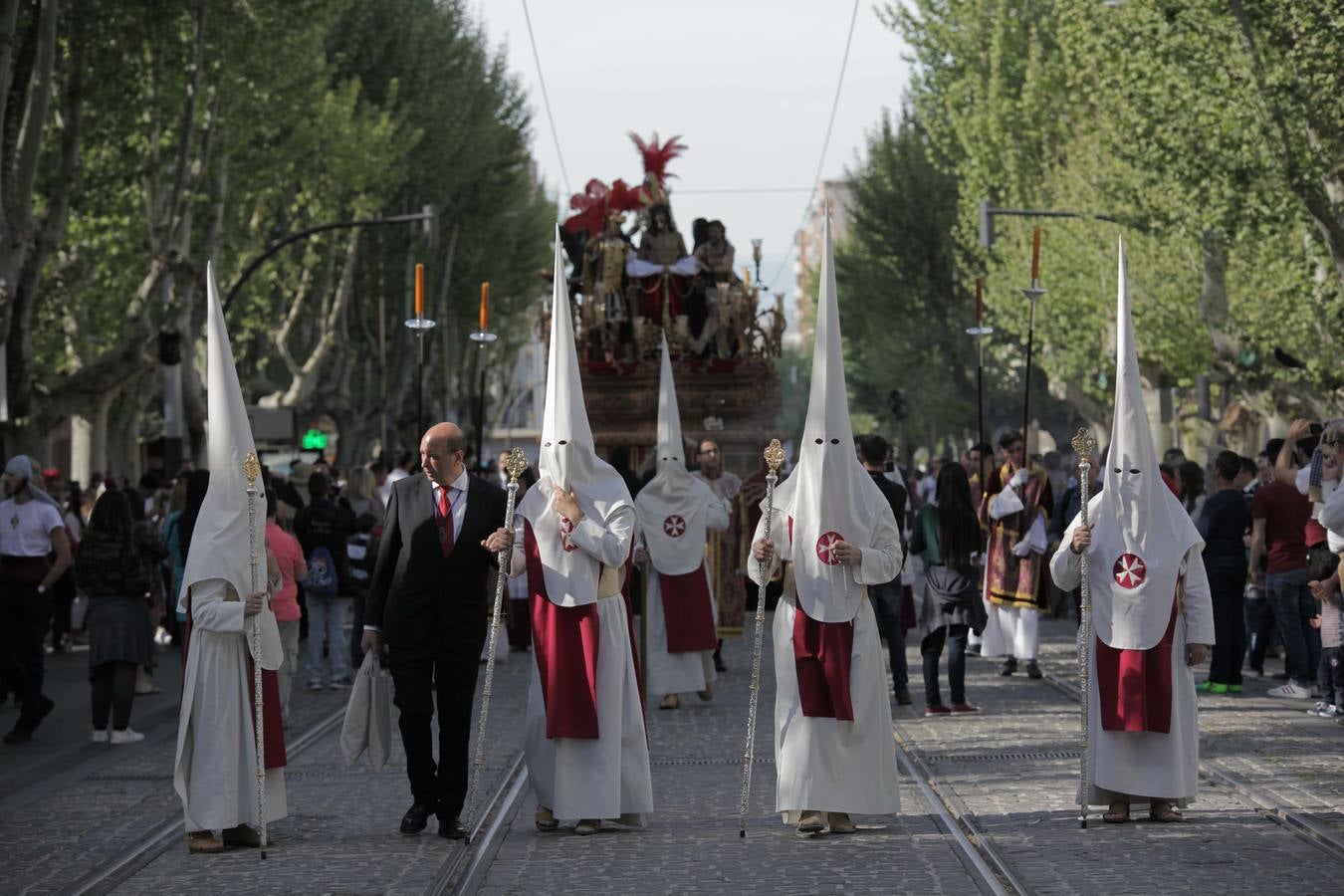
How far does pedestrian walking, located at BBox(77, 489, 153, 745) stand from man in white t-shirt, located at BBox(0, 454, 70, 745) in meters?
0.55

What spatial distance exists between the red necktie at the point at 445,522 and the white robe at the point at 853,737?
1.35 meters

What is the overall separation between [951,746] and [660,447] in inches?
151

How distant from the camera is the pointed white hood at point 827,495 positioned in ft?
33.1

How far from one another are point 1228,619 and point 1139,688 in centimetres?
655

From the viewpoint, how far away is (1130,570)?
33.9 ft

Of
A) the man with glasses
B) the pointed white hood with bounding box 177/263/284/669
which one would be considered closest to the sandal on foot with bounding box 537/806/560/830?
the pointed white hood with bounding box 177/263/284/669

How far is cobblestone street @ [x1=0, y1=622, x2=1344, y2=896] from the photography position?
8883 millimetres

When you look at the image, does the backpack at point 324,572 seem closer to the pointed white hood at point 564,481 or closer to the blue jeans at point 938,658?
the blue jeans at point 938,658

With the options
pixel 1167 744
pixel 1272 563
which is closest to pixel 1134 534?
pixel 1167 744

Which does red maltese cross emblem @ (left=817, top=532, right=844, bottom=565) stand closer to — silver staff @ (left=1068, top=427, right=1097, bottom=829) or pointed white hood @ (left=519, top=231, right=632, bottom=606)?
pointed white hood @ (left=519, top=231, right=632, bottom=606)

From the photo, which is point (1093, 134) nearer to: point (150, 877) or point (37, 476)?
point (37, 476)

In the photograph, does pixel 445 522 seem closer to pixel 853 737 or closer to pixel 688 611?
pixel 853 737

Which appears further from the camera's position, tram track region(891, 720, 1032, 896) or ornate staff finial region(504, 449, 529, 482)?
ornate staff finial region(504, 449, 529, 482)

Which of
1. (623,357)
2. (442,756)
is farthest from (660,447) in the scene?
(623,357)
